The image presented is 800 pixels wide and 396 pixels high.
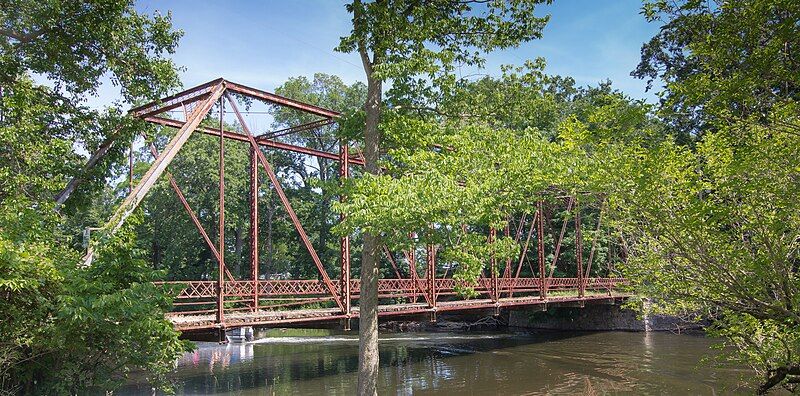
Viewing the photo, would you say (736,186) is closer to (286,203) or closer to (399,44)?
(399,44)

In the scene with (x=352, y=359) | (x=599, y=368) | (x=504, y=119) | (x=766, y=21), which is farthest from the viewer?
(x=352, y=359)

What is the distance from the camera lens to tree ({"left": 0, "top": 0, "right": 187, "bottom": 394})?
8.91 metres

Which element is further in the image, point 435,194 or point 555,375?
point 555,375

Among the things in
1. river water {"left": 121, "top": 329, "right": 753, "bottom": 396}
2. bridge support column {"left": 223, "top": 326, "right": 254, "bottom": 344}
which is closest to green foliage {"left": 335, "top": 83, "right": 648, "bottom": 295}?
river water {"left": 121, "top": 329, "right": 753, "bottom": 396}

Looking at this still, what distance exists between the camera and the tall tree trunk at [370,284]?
35.4 ft

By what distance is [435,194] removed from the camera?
370 inches

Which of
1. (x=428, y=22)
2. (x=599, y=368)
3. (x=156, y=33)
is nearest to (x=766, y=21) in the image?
(x=428, y=22)

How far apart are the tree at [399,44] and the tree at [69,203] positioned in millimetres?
3426

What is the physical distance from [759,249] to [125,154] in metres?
12.4

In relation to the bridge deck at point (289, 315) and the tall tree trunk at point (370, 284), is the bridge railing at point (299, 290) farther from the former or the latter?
the tall tree trunk at point (370, 284)

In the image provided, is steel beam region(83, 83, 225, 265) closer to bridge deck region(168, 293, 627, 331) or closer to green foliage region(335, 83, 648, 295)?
bridge deck region(168, 293, 627, 331)

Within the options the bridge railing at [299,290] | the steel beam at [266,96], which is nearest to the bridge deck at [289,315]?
the bridge railing at [299,290]

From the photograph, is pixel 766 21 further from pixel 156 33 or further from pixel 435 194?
pixel 156 33

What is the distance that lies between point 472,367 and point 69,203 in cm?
1477
